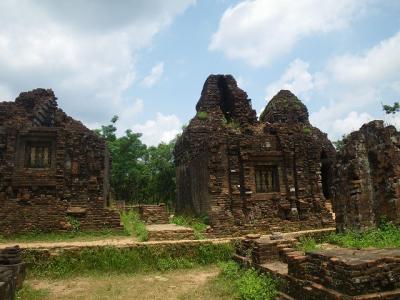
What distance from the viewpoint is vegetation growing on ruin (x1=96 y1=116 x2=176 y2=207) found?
3416 centimetres

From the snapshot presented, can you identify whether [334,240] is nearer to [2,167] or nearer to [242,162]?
[242,162]

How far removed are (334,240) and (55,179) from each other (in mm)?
10490

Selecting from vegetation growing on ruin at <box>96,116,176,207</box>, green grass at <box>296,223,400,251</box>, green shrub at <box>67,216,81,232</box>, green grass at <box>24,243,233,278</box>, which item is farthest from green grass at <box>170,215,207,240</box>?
vegetation growing on ruin at <box>96,116,176,207</box>

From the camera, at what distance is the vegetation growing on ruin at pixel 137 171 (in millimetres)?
34156

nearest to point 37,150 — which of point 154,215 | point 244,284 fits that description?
point 154,215

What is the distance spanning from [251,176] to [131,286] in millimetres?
8043

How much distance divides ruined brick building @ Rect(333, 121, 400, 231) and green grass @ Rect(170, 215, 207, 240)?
5.08m

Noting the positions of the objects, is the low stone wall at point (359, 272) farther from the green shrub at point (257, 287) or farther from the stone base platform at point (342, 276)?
the green shrub at point (257, 287)

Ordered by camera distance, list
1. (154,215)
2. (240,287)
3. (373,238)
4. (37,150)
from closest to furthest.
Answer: (240,287), (373,238), (37,150), (154,215)

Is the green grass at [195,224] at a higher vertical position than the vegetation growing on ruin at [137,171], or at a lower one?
lower

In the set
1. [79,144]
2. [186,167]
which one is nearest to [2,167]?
[79,144]

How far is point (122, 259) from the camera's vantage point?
1097 cm

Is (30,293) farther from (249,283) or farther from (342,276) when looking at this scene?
(342,276)

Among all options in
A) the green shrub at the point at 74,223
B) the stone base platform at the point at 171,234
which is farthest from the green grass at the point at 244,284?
the green shrub at the point at 74,223
